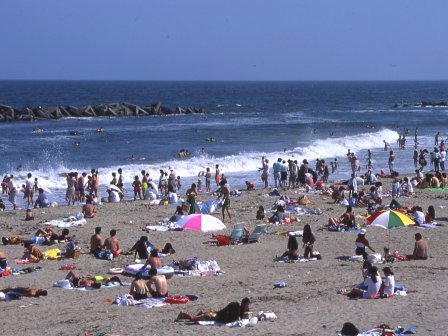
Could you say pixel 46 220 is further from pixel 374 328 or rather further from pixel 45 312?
pixel 374 328

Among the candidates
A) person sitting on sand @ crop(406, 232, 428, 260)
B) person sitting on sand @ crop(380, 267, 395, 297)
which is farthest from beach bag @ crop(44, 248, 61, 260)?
person sitting on sand @ crop(406, 232, 428, 260)

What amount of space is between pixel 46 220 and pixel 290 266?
28.3 feet

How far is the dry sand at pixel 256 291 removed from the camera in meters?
11.5

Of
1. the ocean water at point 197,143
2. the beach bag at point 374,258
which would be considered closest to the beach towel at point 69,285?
the beach bag at point 374,258

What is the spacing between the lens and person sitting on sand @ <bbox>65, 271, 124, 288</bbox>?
46.0 feet

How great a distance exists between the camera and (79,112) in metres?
72.6

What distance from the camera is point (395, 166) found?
36469 mm

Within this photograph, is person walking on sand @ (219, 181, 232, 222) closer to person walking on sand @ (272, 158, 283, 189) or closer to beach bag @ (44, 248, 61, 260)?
beach bag @ (44, 248, 61, 260)

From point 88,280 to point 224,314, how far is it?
3.80 meters

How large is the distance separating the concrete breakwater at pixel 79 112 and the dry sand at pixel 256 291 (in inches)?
1936

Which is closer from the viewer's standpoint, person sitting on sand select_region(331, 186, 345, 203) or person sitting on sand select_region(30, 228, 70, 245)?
person sitting on sand select_region(30, 228, 70, 245)

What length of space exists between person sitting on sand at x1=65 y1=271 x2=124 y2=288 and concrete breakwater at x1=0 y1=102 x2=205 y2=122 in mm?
54438

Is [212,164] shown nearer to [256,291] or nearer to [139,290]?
[256,291]

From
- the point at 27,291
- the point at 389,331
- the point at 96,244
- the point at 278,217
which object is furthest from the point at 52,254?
the point at 389,331
